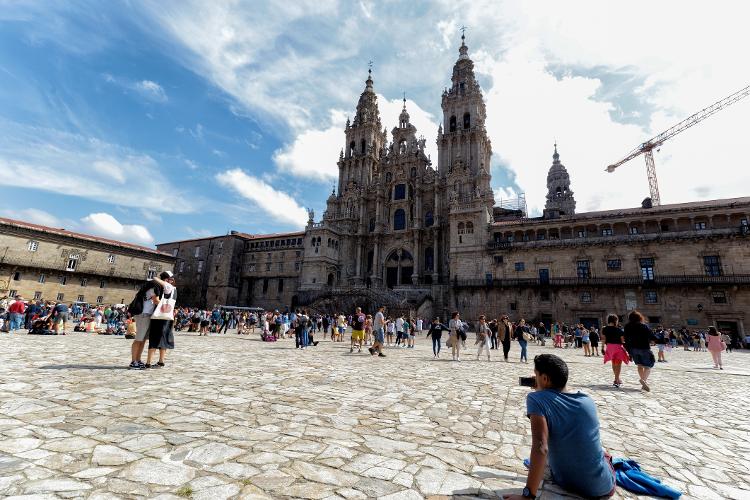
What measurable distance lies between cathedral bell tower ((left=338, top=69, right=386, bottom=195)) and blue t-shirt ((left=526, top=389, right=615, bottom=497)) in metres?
47.8

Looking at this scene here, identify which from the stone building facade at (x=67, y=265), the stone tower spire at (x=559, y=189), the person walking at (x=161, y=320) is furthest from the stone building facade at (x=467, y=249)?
the person walking at (x=161, y=320)

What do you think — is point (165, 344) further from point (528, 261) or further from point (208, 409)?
point (528, 261)

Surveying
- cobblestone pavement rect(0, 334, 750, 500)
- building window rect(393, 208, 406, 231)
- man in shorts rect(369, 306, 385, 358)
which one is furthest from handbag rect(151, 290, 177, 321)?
Result: building window rect(393, 208, 406, 231)

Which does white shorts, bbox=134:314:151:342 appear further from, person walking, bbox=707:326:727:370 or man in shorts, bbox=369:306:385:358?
person walking, bbox=707:326:727:370

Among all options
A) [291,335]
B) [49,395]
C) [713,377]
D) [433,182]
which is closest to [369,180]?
[433,182]

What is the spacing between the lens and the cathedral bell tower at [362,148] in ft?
166

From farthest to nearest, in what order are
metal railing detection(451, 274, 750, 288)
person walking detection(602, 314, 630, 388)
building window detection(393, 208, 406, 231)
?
building window detection(393, 208, 406, 231) < metal railing detection(451, 274, 750, 288) < person walking detection(602, 314, 630, 388)

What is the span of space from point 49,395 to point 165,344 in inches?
102

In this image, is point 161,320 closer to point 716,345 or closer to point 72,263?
point 716,345

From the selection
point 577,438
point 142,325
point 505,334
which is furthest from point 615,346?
point 142,325

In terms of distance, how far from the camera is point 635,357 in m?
7.76

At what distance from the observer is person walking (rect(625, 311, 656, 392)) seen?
7.57 meters

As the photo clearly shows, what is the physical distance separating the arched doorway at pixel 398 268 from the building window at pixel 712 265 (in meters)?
27.6

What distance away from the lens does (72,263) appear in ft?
127
